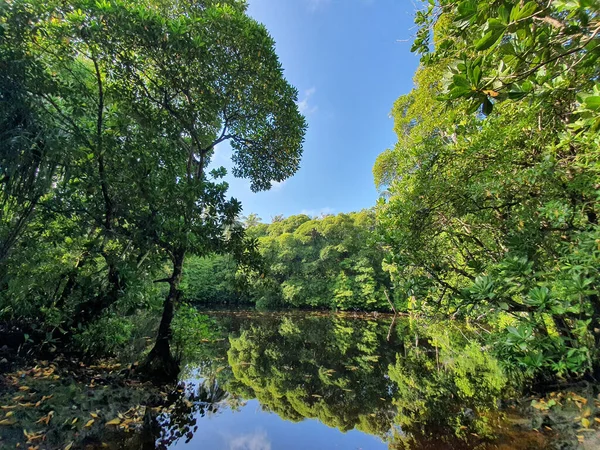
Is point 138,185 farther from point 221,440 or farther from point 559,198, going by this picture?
point 559,198

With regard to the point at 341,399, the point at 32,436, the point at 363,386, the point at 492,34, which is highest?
the point at 492,34

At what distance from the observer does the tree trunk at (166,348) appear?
4473 mm

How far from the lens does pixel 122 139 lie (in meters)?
3.93

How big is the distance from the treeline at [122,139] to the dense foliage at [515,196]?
2.50 meters

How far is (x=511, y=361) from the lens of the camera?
2668 millimetres

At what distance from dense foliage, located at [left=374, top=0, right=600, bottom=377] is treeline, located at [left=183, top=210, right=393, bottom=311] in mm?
13187

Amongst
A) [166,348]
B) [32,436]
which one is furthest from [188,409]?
[32,436]

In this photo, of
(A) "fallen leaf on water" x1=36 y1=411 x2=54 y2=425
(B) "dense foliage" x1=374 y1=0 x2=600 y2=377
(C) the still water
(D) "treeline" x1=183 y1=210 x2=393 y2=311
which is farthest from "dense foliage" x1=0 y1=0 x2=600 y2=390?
(D) "treeline" x1=183 y1=210 x2=393 y2=311

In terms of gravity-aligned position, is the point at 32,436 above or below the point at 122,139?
below

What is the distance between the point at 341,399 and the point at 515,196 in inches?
160

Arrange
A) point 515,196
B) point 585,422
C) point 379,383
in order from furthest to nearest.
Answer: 1. point 379,383
2. point 515,196
3. point 585,422

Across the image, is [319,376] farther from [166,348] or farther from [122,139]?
[122,139]

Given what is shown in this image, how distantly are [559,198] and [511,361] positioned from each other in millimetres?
1724

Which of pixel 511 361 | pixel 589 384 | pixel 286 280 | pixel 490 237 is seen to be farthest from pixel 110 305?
pixel 286 280
